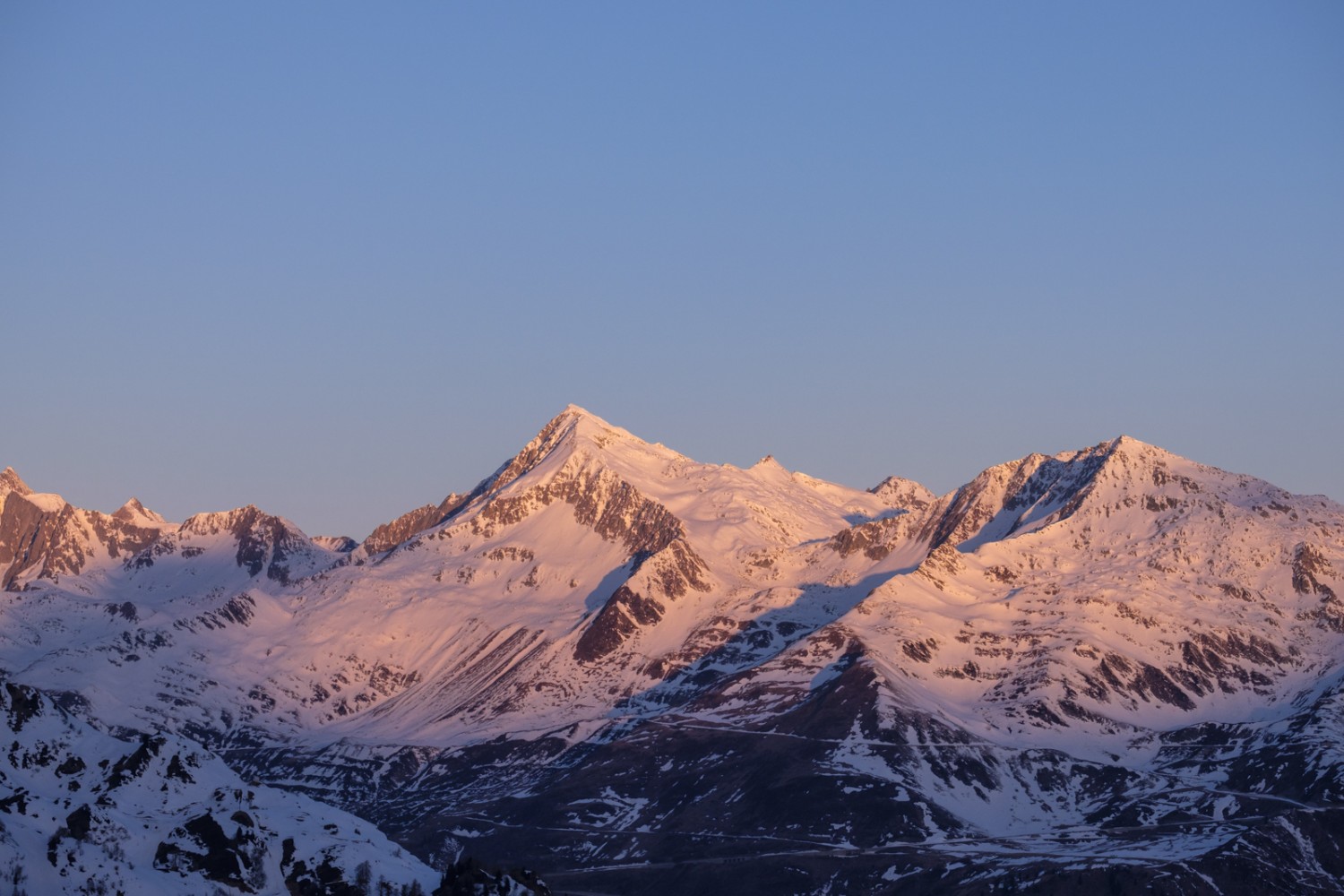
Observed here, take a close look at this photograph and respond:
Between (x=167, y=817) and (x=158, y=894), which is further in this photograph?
(x=167, y=817)

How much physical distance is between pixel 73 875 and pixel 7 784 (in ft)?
40.4

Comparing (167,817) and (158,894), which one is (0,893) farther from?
(167,817)

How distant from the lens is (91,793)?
644 ft

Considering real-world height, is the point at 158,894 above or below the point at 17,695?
below

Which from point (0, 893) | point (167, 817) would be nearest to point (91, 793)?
point (167, 817)

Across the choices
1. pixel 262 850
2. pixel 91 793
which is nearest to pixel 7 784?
pixel 91 793

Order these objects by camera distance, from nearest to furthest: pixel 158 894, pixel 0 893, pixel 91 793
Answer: pixel 0 893 < pixel 158 894 < pixel 91 793

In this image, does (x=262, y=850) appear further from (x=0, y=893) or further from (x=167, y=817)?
(x=0, y=893)

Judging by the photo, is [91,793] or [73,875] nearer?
[73,875]

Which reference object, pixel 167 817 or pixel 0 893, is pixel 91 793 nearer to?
pixel 167 817

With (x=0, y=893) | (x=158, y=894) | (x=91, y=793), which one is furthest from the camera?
(x=91, y=793)

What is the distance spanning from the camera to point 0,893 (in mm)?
170750

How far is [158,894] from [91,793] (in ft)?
56.6

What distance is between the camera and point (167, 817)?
19750 centimetres
